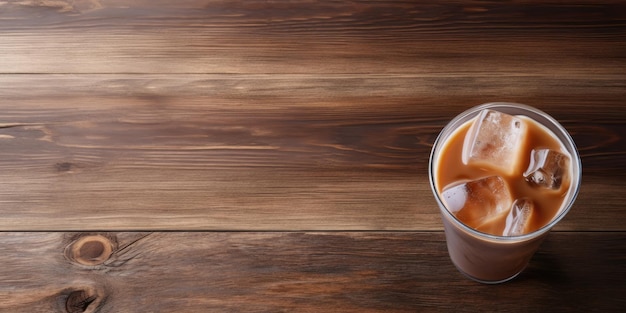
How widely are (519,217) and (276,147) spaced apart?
398mm

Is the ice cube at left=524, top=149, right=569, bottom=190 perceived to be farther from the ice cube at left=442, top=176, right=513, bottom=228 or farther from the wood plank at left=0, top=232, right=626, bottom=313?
the wood plank at left=0, top=232, right=626, bottom=313

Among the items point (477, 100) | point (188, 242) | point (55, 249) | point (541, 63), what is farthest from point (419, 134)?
point (55, 249)

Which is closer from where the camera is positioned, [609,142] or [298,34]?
[609,142]

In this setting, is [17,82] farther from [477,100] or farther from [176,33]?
[477,100]

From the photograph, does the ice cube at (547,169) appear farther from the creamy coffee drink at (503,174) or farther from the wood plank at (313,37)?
the wood plank at (313,37)

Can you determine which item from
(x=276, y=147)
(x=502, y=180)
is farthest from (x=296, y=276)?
(x=502, y=180)

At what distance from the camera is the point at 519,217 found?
0.92 metres

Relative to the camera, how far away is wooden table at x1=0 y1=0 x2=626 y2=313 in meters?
1.07

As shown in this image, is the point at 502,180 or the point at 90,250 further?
the point at 90,250

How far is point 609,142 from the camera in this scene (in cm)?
114

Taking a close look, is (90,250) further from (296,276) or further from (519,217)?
(519,217)

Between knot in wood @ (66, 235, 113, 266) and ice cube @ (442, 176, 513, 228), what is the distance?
0.49m

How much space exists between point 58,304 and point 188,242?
19 centimetres

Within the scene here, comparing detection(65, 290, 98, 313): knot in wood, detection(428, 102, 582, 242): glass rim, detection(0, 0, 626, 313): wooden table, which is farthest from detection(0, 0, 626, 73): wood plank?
detection(65, 290, 98, 313): knot in wood
